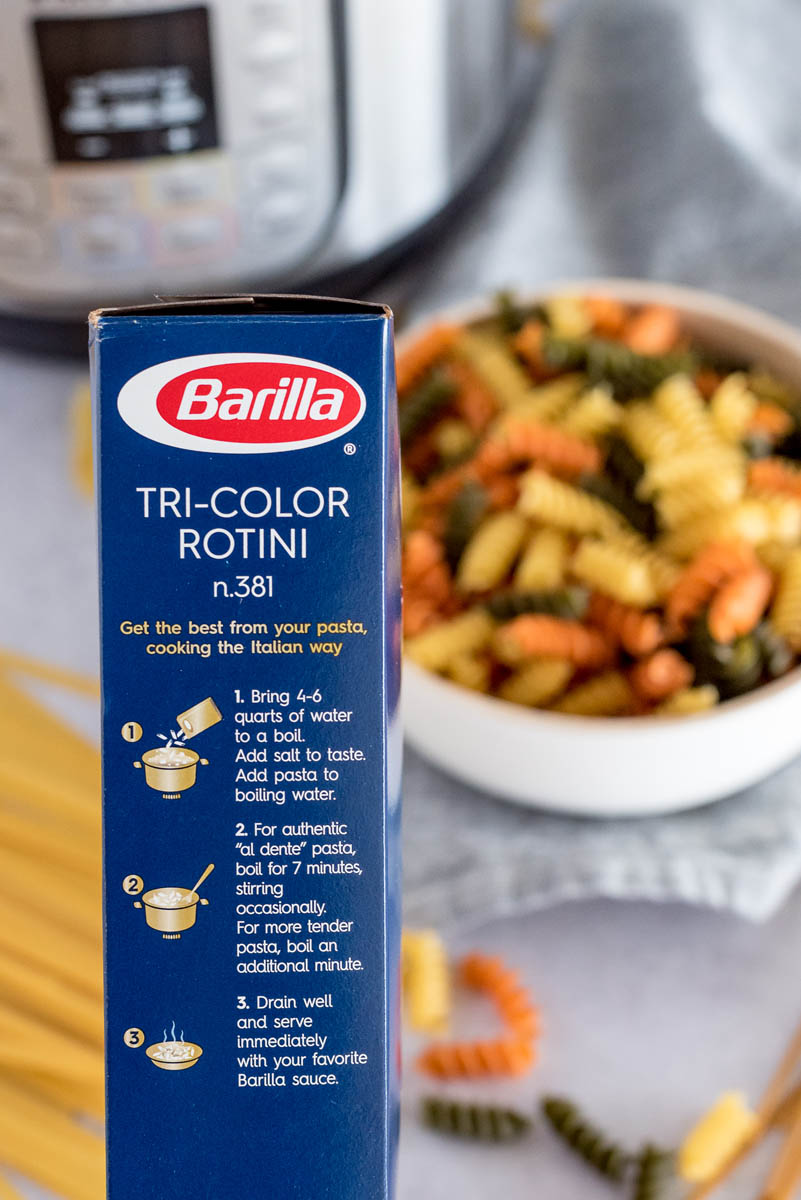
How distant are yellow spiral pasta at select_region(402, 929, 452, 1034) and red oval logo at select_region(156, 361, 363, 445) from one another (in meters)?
0.30

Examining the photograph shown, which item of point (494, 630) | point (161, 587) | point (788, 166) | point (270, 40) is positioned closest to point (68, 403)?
point (270, 40)

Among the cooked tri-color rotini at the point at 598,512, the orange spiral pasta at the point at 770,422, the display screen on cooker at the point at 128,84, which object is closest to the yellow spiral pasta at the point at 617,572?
the cooked tri-color rotini at the point at 598,512

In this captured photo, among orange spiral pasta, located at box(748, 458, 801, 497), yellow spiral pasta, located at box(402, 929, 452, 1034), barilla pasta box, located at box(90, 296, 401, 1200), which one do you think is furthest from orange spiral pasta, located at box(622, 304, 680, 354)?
barilla pasta box, located at box(90, 296, 401, 1200)

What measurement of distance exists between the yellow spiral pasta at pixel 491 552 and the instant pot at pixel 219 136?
25cm

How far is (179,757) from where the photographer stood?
25 centimetres

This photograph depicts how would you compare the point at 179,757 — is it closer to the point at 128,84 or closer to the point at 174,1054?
the point at 174,1054

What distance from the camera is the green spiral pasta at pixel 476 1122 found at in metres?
0.45

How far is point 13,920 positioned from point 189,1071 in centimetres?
19

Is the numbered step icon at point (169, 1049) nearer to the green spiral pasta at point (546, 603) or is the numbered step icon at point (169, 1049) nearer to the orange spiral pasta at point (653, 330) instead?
the green spiral pasta at point (546, 603)

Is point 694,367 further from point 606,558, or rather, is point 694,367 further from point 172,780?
point 172,780

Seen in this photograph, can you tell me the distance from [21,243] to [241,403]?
0.51 meters

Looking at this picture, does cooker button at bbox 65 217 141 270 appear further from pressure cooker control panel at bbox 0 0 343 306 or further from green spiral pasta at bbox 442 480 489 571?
green spiral pasta at bbox 442 480 489 571

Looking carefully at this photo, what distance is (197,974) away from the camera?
0.26 m

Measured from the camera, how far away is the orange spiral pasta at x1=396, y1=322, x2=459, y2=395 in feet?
2.10
